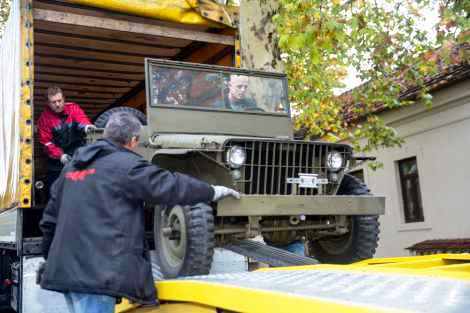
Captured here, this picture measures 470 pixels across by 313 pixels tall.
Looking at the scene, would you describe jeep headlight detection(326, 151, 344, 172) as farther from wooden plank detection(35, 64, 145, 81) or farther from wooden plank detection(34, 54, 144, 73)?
wooden plank detection(35, 64, 145, 81)

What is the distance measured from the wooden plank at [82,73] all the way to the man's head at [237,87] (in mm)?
2692

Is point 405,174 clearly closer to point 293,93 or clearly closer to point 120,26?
point 293,93

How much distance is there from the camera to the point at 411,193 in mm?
16203

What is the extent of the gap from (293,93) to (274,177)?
8987mm

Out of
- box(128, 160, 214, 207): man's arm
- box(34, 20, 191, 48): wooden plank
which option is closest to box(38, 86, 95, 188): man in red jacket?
box(34, 20, 191, 48): wooden plank

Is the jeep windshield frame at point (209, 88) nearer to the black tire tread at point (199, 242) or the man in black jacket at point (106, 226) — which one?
the black tire tread at point (199, 242)

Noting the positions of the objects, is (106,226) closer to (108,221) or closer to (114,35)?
(108,221)

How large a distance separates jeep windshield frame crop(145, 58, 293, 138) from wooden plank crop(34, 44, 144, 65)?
2.04 meters

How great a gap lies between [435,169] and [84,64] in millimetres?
10306

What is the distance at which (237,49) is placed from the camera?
6.18m

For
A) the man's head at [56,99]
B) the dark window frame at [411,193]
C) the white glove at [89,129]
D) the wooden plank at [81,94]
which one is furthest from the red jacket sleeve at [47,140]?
the dark window frame at [411,193]

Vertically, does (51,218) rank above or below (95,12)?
below

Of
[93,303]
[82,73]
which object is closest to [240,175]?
[93,303]

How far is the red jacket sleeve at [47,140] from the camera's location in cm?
595
